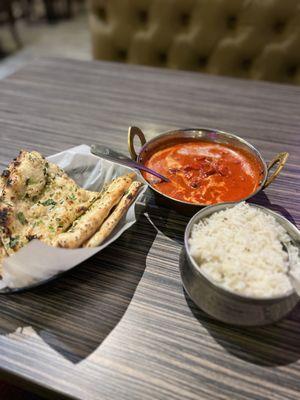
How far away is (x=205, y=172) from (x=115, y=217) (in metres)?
0.32

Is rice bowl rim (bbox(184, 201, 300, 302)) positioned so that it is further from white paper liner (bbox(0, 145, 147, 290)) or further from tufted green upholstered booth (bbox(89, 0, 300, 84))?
tufted green upholstered booth (bbox(89, 0, 300, 84))

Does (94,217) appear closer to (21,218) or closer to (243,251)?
(21,218)

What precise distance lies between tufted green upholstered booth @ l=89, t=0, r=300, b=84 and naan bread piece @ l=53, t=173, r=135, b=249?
174cm

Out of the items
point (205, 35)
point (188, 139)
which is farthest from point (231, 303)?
point (205, 35)

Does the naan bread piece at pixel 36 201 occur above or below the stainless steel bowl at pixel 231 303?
above

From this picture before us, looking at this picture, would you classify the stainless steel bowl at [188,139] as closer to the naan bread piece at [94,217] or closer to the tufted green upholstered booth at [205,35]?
the naan bread piece at [94,217]

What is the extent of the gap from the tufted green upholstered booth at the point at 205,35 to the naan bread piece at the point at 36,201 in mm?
1748

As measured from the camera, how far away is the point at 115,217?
800 mm

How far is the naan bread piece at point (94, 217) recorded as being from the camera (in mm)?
734

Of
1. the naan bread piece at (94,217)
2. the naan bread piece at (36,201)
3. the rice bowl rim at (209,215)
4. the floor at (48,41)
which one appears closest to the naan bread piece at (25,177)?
the naan bread piece at (36,201)

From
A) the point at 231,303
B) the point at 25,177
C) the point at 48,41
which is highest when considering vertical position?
the point at 25,177

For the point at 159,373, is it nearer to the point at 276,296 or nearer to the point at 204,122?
the point at 276,296

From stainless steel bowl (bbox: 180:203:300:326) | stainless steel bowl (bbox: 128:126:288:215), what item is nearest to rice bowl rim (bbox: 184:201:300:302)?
stainless steel bowl (bbox: 180:203:300:326)

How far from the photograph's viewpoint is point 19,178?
884mm
